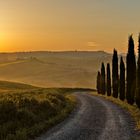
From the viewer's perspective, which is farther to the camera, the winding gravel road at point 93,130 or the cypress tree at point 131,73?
the cypress tree at point 131,73

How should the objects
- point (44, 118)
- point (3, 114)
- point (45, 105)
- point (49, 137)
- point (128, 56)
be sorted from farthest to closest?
point (128, 56), point (45, 105), point (44, 118), point (3, 114), point (49, 137)

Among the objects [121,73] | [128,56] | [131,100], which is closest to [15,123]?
[131,100]

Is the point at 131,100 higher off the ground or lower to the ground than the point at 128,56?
lower

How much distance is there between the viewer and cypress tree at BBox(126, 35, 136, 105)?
168 feet

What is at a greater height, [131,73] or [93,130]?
[131,73]

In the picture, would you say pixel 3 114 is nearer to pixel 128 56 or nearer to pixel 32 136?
pixel 32 136

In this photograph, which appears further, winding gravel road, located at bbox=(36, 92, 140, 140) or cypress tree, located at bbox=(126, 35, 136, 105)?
cypress tree, located at bbox=(126, 35, 136, 105)

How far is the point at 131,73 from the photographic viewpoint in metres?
54.0

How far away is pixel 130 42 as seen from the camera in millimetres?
56219

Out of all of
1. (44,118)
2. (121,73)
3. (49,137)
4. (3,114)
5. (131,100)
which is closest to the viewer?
(49,137)

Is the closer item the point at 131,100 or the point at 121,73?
the point at 131,100

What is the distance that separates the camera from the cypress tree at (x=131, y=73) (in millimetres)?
51344

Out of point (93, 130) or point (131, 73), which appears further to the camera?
point (131, 73)

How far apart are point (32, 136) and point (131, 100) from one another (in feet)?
102
